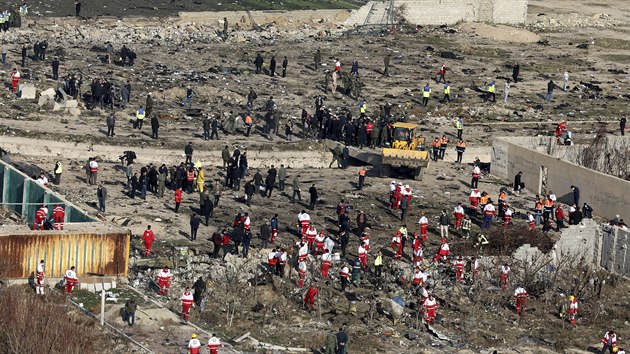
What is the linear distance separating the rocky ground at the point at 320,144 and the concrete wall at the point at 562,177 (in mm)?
936

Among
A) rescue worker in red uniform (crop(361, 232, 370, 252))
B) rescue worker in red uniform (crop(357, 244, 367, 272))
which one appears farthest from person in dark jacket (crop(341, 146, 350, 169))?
rescue worker in red uniform (crop(357, 244, 367, 272))

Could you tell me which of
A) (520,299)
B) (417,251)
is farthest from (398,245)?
(520,299)

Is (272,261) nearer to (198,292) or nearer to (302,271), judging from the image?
(302,271)

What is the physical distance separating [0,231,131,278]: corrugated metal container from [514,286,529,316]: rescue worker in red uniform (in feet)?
36.6

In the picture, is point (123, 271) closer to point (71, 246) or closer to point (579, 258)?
point (71, 246)

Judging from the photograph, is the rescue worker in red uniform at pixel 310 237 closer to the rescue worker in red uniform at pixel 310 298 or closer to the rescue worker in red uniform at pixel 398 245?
the rescue worker in red uniform at pixel 398 245

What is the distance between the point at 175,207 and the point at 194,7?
36288 millimetres

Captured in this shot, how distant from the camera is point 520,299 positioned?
49.8 m

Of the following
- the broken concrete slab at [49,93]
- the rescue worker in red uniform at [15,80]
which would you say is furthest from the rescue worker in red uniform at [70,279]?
the rescue worker in red uniform at [15,80]

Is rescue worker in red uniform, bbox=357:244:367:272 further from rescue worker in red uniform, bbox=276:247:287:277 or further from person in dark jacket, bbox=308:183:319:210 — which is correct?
person in dark jacket, bbox=308:183:319:210

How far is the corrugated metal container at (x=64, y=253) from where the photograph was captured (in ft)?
147

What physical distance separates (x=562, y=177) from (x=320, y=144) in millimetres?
9181

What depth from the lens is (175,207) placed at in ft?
180

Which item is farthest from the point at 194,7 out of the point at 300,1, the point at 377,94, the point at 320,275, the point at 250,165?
the point at 320,275
